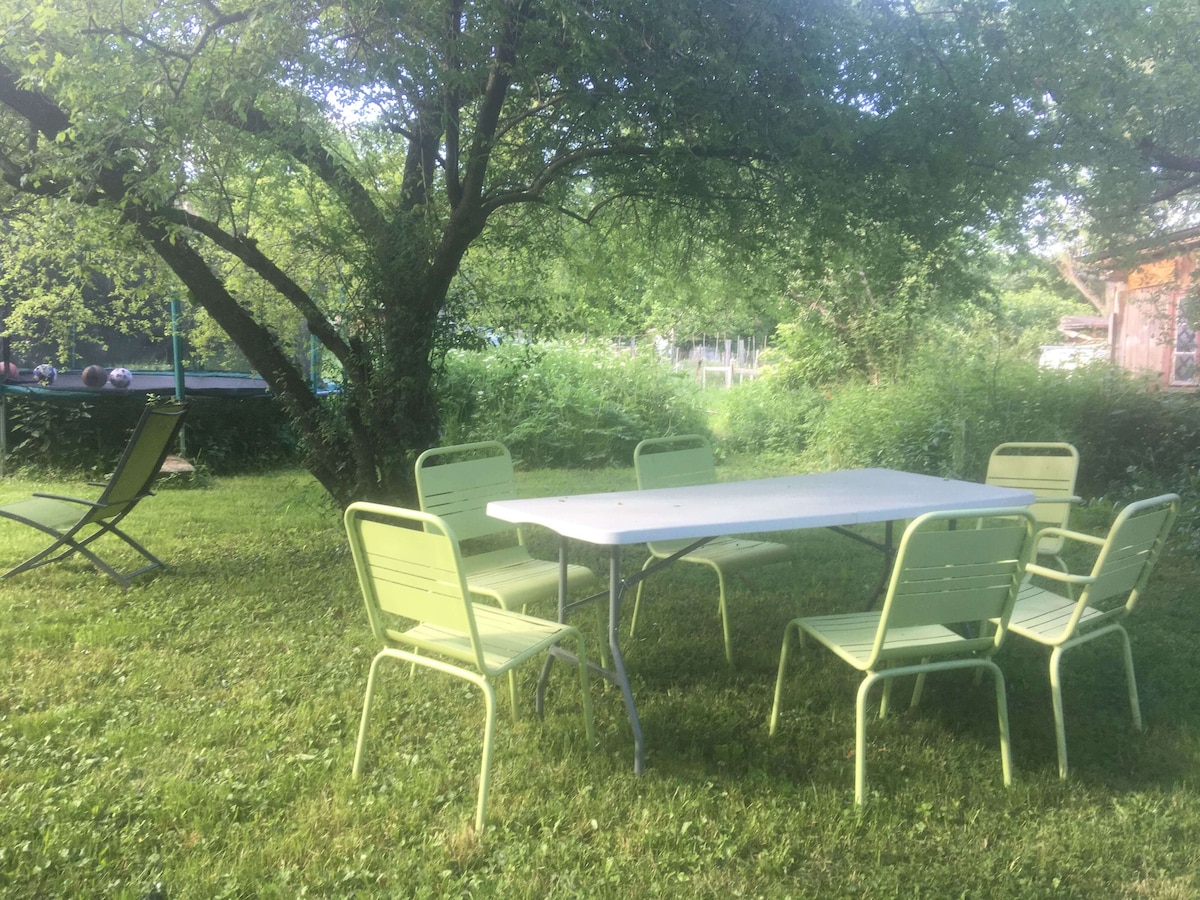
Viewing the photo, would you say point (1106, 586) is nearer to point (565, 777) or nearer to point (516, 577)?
point (565, 777)

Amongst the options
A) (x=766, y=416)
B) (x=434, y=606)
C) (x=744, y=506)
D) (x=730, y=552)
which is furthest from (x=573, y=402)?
(x=434, y=606)

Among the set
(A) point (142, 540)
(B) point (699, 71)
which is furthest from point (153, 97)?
(A) point (142, 540)

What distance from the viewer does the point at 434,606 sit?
97.9 inches

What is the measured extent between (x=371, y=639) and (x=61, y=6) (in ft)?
11.8

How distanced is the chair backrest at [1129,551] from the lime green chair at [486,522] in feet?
5.87

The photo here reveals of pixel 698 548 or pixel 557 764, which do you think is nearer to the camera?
pixel 557 764

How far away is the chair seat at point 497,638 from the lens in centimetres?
260

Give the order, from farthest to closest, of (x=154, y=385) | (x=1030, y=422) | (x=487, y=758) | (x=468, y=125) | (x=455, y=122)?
(x=154, y=385) → (x=1030, y=422) → (x=468, y=125) → (x=455, y=122) → (x=487, y=758)

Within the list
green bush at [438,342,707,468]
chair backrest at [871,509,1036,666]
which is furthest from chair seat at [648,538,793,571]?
green bush at [438,342,707,468]

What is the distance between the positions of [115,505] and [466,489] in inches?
108

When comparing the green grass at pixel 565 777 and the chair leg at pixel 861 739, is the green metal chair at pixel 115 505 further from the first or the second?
the chair leg at pixel 861 739

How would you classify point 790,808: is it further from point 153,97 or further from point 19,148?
point 19,148

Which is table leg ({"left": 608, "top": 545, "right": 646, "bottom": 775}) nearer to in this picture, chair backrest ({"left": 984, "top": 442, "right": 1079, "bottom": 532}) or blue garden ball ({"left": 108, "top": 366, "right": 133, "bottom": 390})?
chair backrest ({"left": 984, "top": 442, "right": 1079, "bottom": 532})

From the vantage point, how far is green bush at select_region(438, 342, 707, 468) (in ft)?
31.1
